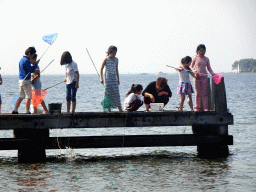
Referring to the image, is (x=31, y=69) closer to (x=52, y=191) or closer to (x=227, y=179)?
(x=52, y=191)

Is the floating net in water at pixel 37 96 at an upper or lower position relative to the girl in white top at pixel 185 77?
lower

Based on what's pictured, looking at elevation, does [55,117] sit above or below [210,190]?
above

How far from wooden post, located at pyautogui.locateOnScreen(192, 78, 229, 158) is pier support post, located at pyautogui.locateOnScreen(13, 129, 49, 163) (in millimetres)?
3596

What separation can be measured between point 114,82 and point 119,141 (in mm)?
1353

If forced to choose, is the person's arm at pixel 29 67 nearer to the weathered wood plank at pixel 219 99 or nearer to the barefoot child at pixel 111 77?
the barefoot child at pixel 111 77

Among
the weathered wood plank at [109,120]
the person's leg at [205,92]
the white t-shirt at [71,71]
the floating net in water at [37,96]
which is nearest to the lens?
the weathered wood plank at [109,120]

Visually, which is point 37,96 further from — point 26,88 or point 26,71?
point 26,71

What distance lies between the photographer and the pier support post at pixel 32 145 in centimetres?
1080

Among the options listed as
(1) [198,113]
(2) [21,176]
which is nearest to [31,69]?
(2) [21,176]

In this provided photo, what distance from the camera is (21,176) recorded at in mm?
10000

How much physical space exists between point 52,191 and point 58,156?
3.36 m

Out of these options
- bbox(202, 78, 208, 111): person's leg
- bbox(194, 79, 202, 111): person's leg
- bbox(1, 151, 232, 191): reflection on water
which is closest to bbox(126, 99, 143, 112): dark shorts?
bbox(1, 151, 232, 191): reflection on water

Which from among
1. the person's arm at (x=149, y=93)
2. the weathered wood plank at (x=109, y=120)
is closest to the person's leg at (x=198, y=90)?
the weathered wood plank at (x=109, y=120)

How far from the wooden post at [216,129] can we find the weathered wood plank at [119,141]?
179mm
